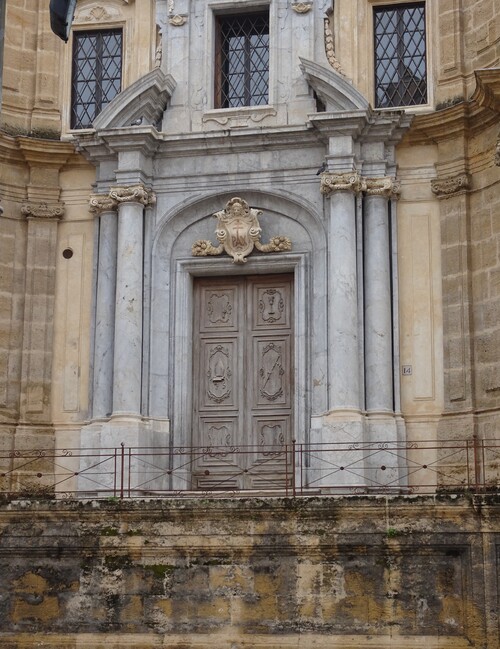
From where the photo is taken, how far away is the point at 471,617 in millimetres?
14172

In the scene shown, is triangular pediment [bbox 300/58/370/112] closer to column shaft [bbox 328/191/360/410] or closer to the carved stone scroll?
the carved stone scroll

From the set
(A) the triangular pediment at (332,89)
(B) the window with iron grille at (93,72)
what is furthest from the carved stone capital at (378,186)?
(B) the window with iron grille at (93,72)

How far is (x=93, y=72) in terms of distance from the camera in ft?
66.7

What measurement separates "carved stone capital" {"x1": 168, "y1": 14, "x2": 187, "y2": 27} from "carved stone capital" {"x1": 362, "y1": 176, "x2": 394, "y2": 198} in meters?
3.92

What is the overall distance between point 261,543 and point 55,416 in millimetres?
5438

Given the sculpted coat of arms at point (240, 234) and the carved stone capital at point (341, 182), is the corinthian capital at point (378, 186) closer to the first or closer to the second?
the carved stone capital at point (341, 182)

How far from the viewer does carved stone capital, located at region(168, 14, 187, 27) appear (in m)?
19.8

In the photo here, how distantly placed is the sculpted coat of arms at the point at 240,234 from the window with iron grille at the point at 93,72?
2884 mm

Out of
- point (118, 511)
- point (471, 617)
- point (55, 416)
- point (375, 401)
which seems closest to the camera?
point (471, 617)

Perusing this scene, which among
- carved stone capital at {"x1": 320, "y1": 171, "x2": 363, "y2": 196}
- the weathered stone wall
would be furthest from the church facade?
the weathered stone wall

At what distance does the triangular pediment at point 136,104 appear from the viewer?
745 inches

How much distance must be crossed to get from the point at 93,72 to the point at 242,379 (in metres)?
5.57

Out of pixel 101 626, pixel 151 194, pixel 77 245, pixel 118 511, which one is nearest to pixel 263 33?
pixel 151 194

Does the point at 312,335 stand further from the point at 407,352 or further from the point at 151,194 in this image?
the point at 151,194
